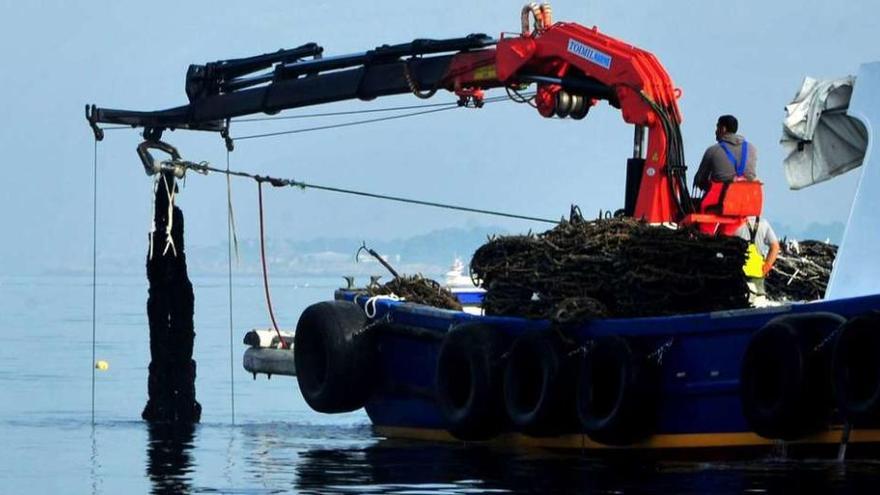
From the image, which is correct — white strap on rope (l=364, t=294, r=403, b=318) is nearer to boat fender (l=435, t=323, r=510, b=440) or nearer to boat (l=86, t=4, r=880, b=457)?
boat (l=86, t=4, r=880, b=457)

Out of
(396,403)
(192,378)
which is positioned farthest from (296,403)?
(396,403)

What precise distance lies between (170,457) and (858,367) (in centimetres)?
719

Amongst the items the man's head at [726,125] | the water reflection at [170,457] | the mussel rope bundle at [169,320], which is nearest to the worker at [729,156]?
the man's head at [726,125]

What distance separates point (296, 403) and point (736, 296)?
1448cm

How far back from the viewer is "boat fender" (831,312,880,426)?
1669 centimetres

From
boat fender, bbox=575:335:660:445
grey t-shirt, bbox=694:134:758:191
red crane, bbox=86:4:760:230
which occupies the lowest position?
boat fender, bbox=575:335:660:445

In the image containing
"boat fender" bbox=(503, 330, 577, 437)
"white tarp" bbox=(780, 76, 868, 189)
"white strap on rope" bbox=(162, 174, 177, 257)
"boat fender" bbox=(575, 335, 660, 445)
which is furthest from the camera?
"white strap on rope" bbox=(162, 174, 177, 257)

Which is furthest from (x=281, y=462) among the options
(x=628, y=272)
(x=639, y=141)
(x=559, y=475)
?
(x=639, y=141)

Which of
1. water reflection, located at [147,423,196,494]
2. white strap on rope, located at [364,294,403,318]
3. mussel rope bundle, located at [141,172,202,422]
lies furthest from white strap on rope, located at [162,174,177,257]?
white strap on rope, located at [364,294,403,318]

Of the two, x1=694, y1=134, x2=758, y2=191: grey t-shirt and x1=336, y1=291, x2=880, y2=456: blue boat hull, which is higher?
x1=694, y1=134, x2=758, y2=191: grey t-shirt

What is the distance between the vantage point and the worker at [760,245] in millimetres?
20188

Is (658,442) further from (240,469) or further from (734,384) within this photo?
(240,469)

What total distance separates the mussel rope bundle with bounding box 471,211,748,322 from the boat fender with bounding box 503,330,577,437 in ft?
0.99

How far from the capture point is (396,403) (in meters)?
22.7
